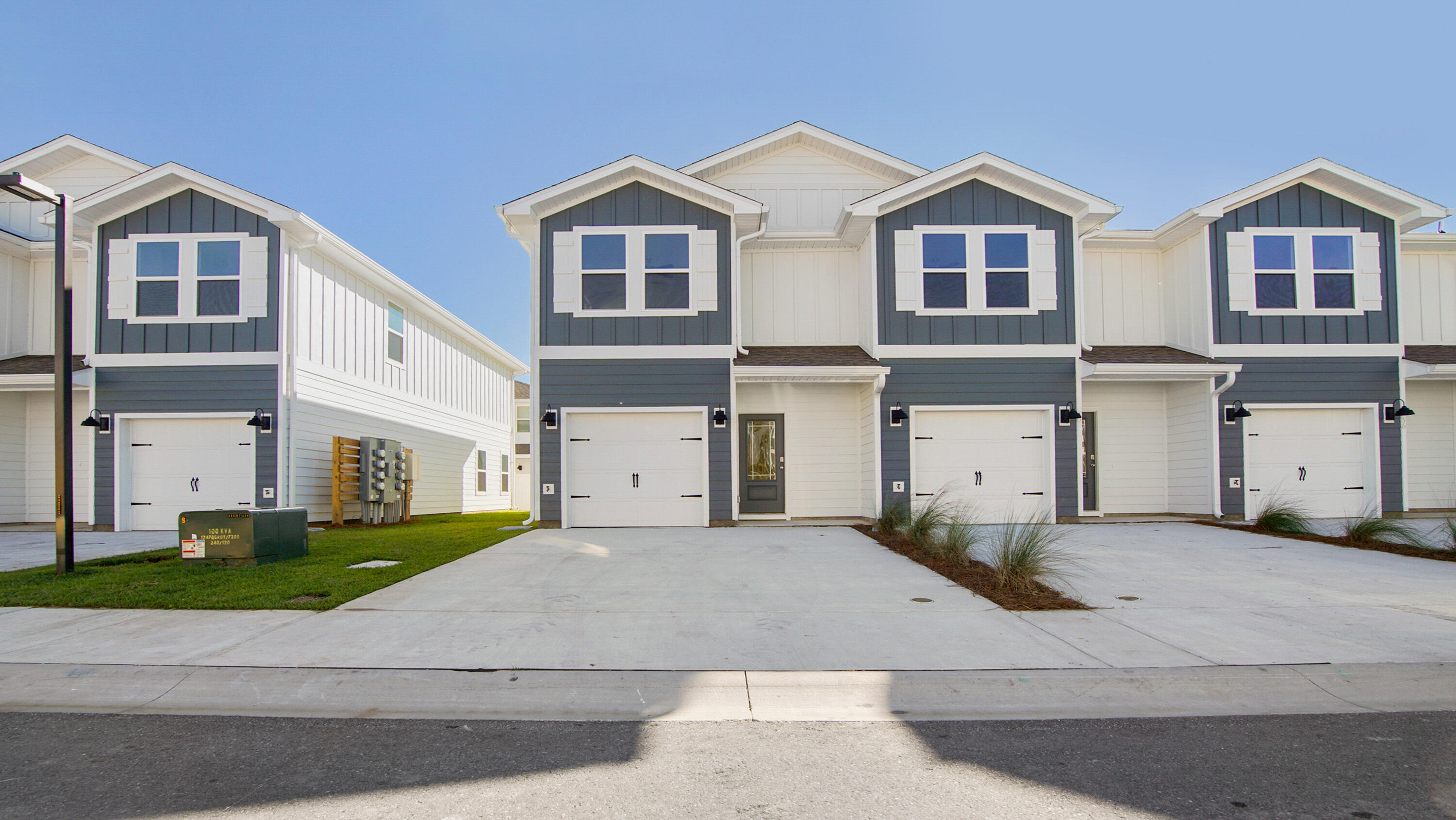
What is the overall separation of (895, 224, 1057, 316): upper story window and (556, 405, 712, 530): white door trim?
12.4 feet

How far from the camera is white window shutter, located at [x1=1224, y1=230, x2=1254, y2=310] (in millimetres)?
13211

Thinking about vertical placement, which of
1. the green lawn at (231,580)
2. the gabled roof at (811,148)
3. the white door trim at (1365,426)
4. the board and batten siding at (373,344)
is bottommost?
the green lawn at (231,580)

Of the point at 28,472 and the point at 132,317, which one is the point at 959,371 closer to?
the point at 132,317

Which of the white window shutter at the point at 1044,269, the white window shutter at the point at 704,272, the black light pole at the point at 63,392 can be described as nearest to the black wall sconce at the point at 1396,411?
the white window shutter at the point at 1044,269

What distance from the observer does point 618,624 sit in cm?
566

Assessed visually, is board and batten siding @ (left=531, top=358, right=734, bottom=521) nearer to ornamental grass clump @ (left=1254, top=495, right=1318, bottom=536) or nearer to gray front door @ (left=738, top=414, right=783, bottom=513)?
gray front door @ (left=738, top=414, right=783, bottom=513)

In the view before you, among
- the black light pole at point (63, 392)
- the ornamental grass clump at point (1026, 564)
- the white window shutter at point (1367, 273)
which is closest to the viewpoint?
the ornamental grass clump at point (1026, 564)

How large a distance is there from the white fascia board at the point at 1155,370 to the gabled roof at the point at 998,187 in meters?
2.42

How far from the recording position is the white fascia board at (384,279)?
42.9 feet

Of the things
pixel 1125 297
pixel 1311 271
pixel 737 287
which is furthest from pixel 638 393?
pixel 1311 271

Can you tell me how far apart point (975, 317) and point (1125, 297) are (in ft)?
11.7

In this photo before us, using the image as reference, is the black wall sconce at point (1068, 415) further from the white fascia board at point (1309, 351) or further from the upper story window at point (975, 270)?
the white fascia board at point (1309, 351)

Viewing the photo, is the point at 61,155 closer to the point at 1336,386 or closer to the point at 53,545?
the point at 53,545

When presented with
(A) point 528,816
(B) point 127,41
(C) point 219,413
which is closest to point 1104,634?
(A) point 528,816
